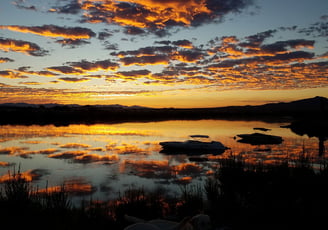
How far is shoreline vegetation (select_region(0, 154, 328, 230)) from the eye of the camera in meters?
6.53

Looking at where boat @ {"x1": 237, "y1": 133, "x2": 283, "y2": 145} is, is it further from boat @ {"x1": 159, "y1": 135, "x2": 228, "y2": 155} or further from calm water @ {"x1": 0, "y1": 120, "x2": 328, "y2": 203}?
boat @ {"x1": 159, "y1": 135, "x2": 228, "y2": 155}

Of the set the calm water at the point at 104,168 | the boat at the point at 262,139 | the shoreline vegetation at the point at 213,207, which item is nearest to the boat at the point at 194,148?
the calm water at the point at 104,168

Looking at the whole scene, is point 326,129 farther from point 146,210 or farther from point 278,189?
point 146,210

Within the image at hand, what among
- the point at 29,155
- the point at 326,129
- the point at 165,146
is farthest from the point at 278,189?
the point at 326,129

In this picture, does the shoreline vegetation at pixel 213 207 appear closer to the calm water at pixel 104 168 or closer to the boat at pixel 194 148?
the calm water at pixel 104 168

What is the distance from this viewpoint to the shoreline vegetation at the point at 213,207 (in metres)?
6.53

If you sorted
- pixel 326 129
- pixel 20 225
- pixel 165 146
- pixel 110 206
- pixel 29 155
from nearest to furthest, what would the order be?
pixel 20 225 → pixel 110 206 → pixel 29 155 → pixel 165 146 → pixel 326 129

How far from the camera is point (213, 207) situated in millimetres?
8109

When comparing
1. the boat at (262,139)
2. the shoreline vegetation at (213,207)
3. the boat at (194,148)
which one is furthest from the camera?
the boat at (262,139)

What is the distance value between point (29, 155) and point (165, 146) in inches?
360

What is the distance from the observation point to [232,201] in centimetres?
831

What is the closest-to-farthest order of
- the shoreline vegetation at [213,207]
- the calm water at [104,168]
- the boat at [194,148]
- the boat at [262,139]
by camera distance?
the shoreline vegetation at [213,207]
the calm water at [104,168]
the boat at [194,148]
the boat at [262,139]

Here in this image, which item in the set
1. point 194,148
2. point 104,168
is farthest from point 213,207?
point 194,148

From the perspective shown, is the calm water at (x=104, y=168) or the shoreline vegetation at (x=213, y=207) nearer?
the shoreline vegetation at (x=213, y=207)
